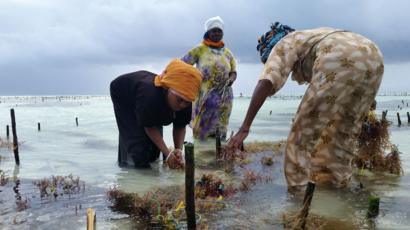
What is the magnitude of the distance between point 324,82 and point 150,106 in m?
2.20

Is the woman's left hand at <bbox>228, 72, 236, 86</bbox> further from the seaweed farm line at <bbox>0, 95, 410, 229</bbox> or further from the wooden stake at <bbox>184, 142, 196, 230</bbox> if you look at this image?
the wooden stake at <bbox>184, 142, 196, 230</bbox>

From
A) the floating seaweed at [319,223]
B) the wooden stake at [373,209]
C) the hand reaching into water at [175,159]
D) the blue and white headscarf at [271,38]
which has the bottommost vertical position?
the floating seaweed at [319,223]

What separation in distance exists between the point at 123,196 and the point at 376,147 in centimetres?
387

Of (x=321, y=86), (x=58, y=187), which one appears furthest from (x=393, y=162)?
(x=58, y=187)

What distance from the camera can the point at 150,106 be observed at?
17.2 ft

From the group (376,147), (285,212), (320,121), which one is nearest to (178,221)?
(285,212)

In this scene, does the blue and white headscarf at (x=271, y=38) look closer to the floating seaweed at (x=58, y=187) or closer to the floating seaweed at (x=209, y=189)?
the floating seaweed at (x=209, y=189)

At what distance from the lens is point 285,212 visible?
402 centimetres

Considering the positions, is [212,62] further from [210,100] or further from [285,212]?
[285,212]

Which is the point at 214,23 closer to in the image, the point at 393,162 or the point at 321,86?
the point at 393,162

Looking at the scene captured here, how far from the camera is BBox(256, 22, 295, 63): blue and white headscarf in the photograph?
4.82 meters

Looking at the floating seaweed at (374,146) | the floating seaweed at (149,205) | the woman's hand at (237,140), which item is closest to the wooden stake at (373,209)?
the woman's hand at (237,140)

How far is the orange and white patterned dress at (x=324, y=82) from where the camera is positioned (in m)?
4.11

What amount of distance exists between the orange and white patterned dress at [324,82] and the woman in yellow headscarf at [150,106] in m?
1.28
